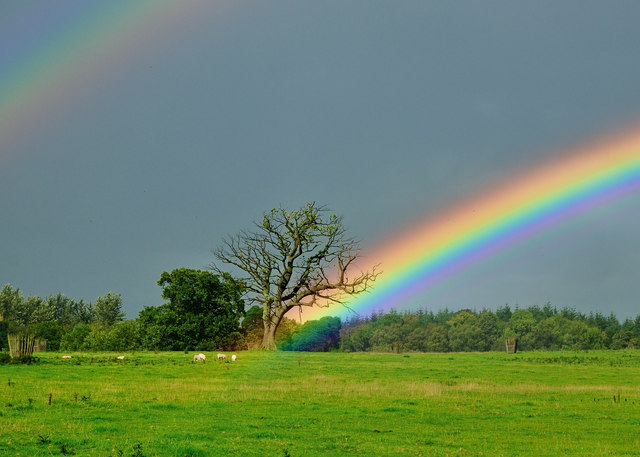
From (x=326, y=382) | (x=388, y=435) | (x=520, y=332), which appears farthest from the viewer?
(x=520, y=332)

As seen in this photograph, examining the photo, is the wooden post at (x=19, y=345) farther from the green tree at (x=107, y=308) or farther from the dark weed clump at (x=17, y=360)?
the green tree at (x=107, y=308)

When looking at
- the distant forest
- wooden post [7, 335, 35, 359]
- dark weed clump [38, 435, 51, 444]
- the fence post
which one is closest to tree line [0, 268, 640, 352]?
the distant forest

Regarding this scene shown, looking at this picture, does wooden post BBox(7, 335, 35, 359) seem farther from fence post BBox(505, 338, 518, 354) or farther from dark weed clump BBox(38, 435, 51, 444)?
fence post BBox(505, 338, 518, 354)

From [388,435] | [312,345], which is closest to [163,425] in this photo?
[388,435]

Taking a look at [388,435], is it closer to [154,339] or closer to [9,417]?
[9,417]

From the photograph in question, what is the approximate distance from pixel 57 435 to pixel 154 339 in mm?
58859

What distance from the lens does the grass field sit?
1541cm

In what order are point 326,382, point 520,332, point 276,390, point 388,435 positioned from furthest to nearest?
point 520,332
point 326,382
point 276,390
point 388,435

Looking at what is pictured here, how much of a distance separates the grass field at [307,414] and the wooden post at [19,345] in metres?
3.77

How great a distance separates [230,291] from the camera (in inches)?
2963

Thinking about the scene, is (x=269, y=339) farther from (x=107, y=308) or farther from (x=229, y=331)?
(x=107, y=308)

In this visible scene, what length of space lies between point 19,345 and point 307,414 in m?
28.8

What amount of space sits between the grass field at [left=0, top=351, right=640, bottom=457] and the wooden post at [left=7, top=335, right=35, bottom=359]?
12.4 feet

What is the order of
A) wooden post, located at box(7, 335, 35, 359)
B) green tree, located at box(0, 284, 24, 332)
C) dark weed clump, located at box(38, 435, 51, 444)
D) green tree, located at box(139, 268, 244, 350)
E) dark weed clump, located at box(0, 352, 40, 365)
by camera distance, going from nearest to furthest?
dark weed clump, located at box(38, 435, 51, 444) → dark weed clump, located at box(0, 352, 40, 365) → wooden post, located at box(7, 335, 35, 359) → green tree, located at box(139, 268, 244, 350) → green tree, located at box(0, 284, 24, 332)
